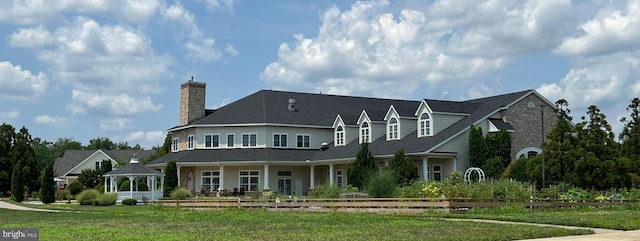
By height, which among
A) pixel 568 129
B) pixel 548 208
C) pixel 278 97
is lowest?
pixel 548 208

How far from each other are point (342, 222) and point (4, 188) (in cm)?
5260

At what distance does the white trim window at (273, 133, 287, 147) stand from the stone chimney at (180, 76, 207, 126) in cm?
653

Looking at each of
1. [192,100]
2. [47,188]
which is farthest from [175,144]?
[47,188]

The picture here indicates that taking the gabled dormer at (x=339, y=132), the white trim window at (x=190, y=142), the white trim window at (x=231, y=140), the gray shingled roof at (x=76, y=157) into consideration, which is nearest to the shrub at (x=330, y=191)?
the gabled dormer at (x=339, y=132)

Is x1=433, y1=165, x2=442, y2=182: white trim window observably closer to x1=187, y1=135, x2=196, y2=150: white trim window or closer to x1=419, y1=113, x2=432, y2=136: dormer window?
x1=419, y1=113, x2=432, y2=136: dormer window

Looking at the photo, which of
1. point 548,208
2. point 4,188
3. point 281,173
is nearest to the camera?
point 548,208

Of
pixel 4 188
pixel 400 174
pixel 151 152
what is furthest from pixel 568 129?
pixel 151 152

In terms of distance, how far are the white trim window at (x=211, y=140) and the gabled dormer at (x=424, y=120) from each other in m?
14.5

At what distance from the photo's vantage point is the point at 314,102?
56125 millimetres

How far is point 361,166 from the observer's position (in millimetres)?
42906

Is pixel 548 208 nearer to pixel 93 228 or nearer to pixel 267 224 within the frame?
pixel 267 224

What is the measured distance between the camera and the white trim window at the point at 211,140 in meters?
52.2

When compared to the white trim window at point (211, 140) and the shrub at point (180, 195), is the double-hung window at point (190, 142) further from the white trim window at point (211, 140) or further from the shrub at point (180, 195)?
the shrub at point (180, 195)

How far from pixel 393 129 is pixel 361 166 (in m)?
5.68
